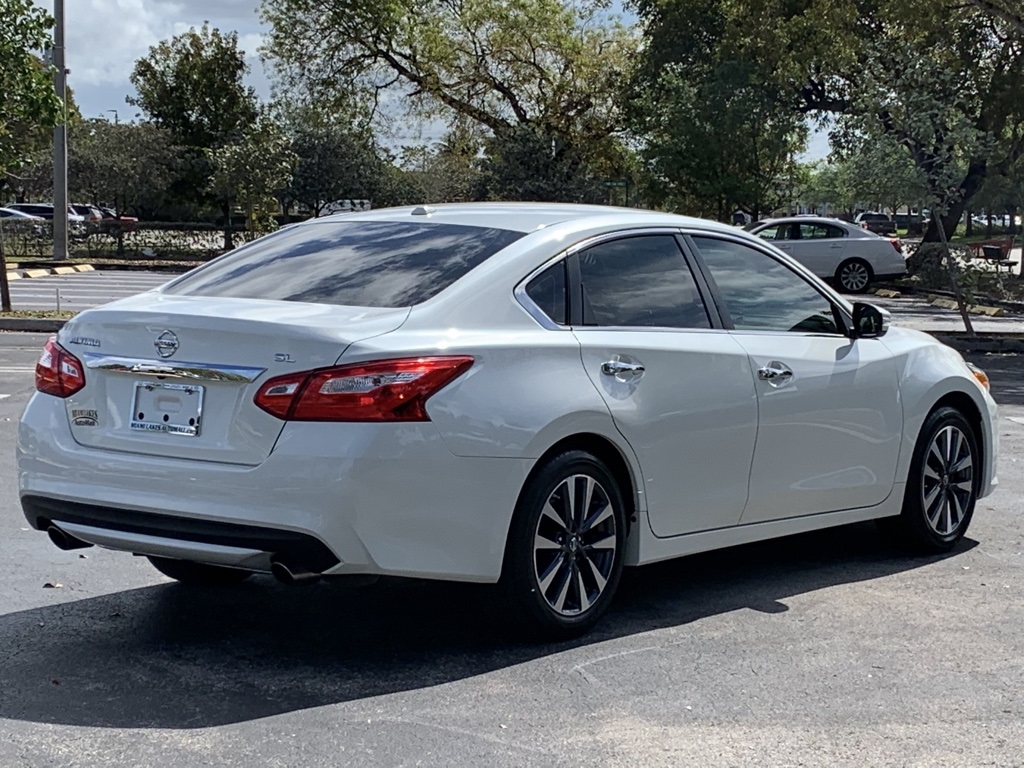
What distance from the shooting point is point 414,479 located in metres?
4.82

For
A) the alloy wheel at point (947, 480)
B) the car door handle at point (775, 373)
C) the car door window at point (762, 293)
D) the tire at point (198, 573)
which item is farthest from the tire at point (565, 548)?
the alloy wheel at point (947, 480)

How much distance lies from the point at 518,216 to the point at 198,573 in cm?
200

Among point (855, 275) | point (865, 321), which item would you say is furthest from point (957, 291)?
point (865, 321)

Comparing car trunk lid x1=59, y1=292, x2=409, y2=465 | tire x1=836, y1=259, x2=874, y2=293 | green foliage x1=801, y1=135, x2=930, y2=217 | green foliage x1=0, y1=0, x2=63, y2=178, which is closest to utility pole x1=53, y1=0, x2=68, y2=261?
green foliage x1=0, y1=0, x2=63, y2=178

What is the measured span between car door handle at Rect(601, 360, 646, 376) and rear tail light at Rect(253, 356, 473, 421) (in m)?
0.89

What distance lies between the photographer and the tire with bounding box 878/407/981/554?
6.98m

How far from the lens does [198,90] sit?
52938 mm

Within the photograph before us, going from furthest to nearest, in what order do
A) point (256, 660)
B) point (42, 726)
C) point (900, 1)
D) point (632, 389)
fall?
point (900, 1) → point (632, 389) → point (256, 660) → point (42, 726)

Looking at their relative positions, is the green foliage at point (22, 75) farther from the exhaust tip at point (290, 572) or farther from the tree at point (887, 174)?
the exhaust tip at point (290, 572)

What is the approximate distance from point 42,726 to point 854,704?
251 cm

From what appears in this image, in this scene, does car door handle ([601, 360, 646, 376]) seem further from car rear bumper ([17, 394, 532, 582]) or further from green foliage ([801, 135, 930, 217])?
green foliage ([801, 135, 930, 217])

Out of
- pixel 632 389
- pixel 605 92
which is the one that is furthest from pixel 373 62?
pixel 632 389

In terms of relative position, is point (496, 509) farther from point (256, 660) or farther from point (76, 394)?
point (76, 394)

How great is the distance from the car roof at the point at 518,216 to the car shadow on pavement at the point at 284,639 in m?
1.47
